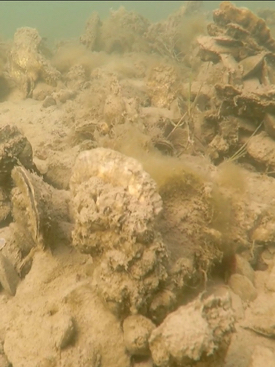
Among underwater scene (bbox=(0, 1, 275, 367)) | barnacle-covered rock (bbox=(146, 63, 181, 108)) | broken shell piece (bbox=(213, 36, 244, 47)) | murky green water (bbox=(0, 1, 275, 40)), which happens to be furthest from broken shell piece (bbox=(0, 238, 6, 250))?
murky green water (bbox=(0, 1, 275, 40))

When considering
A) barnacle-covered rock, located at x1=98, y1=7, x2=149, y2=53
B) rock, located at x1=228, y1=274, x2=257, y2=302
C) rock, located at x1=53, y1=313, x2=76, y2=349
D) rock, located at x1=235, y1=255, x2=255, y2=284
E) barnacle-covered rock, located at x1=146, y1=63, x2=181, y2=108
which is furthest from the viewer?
barnacle-covered rock, located at x1=98, y1=7, x2=149, y2=53

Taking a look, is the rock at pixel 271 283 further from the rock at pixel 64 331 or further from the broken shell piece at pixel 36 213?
the broken shell piece at pixel 36 213

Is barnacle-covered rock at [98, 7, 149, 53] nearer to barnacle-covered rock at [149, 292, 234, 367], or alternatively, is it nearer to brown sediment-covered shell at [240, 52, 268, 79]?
brown sediment-covered shell at [240, 52, 268, 79]

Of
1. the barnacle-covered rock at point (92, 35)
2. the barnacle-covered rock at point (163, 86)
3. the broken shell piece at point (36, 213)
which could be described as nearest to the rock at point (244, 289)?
the broken shell piece at point (36, 213)

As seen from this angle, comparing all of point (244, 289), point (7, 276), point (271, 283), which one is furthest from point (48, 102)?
point (271, 283)

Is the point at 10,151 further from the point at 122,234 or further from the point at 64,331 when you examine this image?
the point at 64,331

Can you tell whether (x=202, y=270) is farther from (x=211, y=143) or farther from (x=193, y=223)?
(x=211, y=143)

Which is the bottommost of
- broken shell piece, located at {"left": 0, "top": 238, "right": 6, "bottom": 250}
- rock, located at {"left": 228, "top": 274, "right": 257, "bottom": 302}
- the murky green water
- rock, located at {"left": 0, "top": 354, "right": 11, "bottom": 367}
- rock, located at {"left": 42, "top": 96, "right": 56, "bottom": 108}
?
the murky green water

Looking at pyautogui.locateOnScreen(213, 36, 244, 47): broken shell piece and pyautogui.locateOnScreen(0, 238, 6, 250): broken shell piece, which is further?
pyautogui.locateOnScreen(213, 36, 244, 47): broken shell piece
